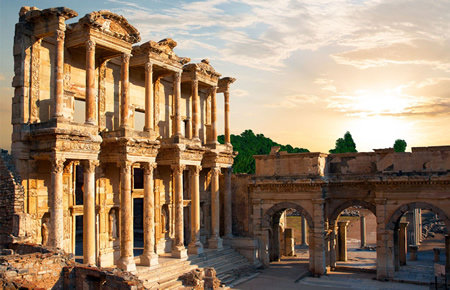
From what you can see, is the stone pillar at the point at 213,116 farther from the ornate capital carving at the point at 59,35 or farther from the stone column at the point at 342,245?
the ornate capital carving at the point at 59,35

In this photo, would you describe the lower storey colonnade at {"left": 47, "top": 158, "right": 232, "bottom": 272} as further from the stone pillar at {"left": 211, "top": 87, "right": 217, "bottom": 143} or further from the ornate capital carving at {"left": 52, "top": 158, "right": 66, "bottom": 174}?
A: the stone pillar at {"left": 211, "top": 87, "right": 217, "bottom": 143}

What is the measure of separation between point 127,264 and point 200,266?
4.90m

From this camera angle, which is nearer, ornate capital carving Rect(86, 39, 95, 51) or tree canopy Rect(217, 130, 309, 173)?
ornate capital carving Rect(86, 39, 95, 51)

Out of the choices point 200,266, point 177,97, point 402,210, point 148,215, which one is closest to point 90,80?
point 177,97

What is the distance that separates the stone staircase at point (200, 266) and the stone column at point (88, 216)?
247 centimetres

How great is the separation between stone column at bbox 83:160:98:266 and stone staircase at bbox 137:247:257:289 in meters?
2.47

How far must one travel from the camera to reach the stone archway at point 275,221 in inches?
992

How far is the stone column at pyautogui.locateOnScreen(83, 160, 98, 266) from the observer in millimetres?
17906

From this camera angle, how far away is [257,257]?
2677cm

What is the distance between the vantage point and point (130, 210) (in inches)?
789

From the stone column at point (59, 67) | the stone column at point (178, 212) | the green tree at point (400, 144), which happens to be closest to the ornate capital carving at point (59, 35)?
the stone column at point (59, 67)

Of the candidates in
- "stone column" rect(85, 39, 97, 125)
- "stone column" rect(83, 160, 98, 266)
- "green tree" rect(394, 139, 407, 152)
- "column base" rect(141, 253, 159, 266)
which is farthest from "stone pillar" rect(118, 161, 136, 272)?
"green tree" rect(394, 139, 407, 152)

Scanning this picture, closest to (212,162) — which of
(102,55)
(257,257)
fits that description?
(257,257)

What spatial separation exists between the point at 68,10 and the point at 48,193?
738 centimetres
